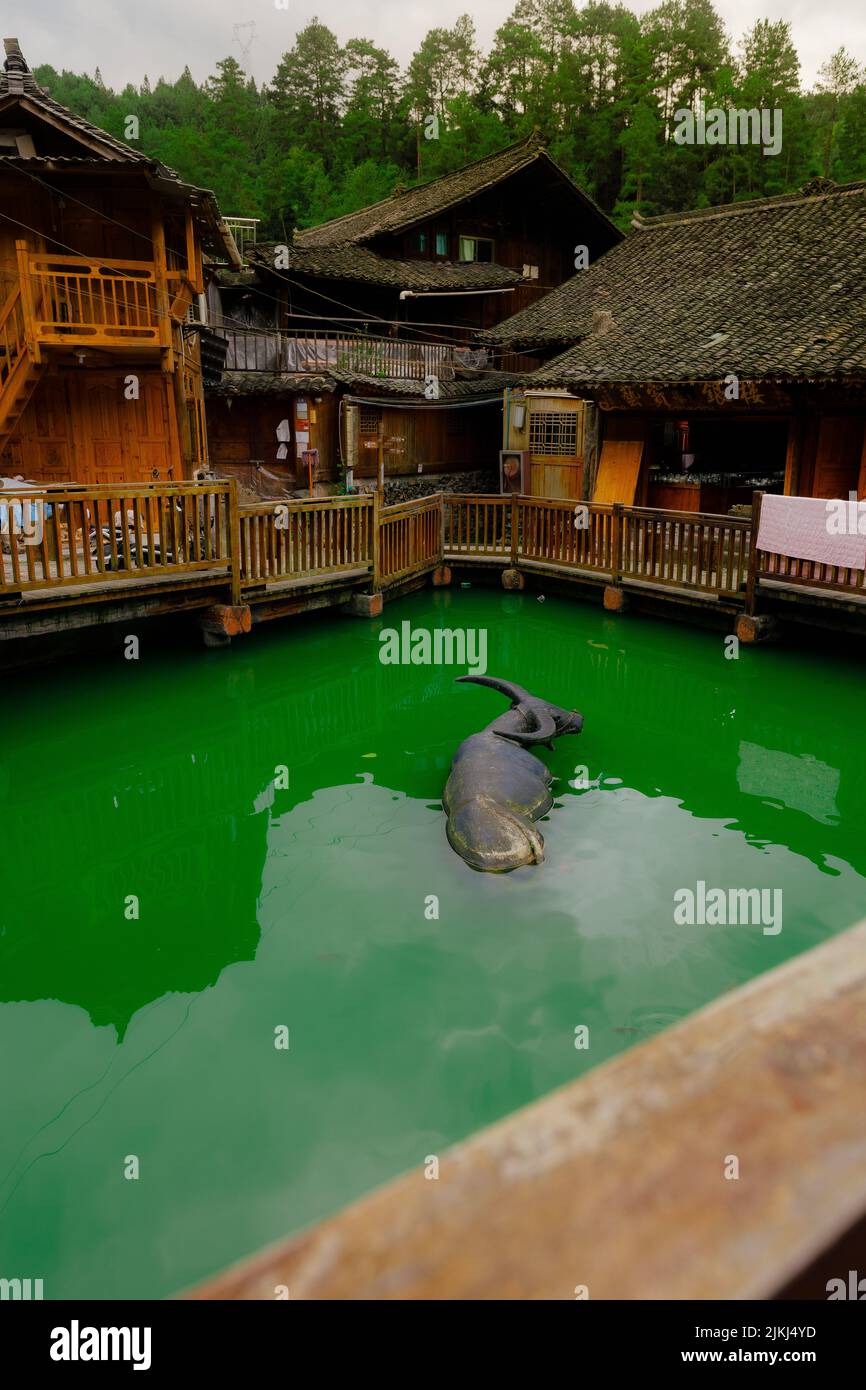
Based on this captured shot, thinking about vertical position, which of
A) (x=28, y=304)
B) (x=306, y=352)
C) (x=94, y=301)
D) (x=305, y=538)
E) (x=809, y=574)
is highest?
(x=94, y=301)

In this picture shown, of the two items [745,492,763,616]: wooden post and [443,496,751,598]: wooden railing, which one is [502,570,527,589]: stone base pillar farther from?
[745,492,763,616]: wooden post

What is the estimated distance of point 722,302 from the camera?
17.0 meters

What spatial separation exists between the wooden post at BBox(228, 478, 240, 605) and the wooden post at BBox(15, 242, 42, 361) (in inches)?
193

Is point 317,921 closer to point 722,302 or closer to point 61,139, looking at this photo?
point 61,139

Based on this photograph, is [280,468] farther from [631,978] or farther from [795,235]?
[631,978]

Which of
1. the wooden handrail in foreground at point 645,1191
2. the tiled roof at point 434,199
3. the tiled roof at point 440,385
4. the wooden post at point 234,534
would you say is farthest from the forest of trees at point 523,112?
the wooden handrail in foreground at point 645,1191

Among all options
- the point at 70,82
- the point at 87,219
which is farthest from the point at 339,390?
the point at 70,82

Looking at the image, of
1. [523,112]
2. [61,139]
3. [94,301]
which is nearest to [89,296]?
[94,301]

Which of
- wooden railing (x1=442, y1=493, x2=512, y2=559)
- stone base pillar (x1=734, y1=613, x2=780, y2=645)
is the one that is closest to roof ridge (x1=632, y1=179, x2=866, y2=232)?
wooden railing (x1=442, y1=493, x2=512, y2=559)

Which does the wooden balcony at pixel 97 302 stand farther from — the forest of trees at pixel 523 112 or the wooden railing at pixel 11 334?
the forest of trees at pixel 523 112

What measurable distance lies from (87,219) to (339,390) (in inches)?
294

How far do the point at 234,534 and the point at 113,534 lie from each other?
5.67 ft

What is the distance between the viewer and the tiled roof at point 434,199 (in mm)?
25578
